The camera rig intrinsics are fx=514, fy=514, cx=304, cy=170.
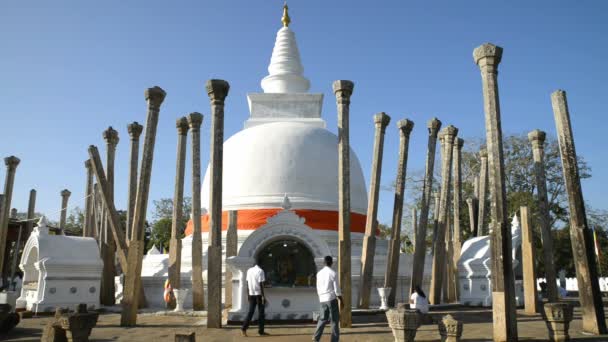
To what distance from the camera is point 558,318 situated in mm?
8031

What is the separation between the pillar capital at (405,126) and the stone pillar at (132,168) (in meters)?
8.14

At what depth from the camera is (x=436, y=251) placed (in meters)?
15.9

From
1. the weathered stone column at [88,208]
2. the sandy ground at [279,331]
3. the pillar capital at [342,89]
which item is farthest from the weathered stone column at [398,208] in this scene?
the weathered stone column at [88,208]

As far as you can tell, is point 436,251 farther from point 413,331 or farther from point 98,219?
point 98,219

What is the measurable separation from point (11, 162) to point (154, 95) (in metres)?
10.5

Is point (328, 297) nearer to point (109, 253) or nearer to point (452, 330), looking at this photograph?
point (452, 330)

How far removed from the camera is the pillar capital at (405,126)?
14.9 meters

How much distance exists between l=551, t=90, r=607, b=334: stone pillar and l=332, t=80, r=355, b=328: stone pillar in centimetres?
437

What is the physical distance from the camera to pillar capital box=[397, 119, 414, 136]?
14866 mm

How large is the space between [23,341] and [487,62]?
981 cm

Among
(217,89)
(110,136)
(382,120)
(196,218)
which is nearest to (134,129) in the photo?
(110,136)

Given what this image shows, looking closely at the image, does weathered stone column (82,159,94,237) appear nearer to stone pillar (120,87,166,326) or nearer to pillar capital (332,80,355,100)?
stone pillar (120,87,166,326)

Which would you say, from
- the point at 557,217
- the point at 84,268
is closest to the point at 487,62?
the point at 84,268

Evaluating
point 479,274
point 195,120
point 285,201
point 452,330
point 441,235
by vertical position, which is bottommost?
point 452,330
